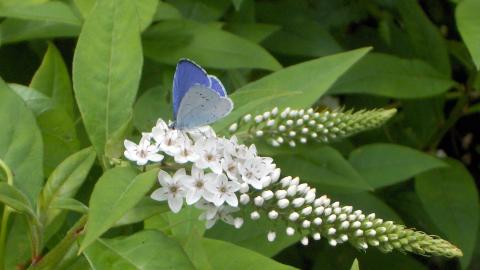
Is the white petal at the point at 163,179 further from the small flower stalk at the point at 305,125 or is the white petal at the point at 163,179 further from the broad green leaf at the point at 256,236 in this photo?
the broad green leaf at the point at 256,236

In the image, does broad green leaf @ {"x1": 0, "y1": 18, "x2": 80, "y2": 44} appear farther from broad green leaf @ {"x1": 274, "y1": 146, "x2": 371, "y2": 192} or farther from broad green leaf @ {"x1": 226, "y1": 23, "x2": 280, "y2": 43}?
broad green leaf @ {"x1": 274, "y1": 146, "x2": 371, "y2": 192}

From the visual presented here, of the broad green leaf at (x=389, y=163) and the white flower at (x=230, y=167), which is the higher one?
the white flower at (x=230, y=167)

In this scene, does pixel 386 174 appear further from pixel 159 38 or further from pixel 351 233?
pixel 351 233

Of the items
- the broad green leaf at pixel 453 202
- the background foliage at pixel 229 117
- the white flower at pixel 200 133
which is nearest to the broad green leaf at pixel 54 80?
the background foliage at pixel 229 117

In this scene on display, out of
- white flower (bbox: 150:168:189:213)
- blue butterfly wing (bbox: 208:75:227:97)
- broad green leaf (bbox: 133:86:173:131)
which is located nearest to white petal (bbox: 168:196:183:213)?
white flower (bbox: 150:168:189:213)

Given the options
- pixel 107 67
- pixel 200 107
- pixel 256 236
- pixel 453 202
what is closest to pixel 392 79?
pixel 453 202

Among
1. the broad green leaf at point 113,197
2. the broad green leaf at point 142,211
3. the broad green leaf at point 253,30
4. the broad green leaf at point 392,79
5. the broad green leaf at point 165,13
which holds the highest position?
the broad green leaf at point 113,197
